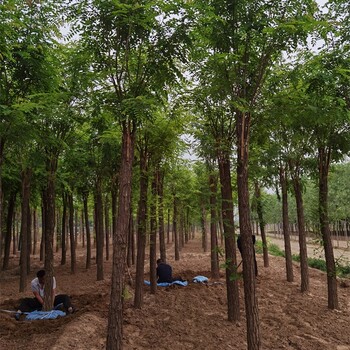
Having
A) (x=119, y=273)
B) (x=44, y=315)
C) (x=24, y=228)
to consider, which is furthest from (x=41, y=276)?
(x=119, y=273)

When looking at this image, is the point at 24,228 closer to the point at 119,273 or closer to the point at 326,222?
the point at 119,273

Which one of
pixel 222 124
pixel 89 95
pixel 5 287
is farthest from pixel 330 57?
pixel 5 287

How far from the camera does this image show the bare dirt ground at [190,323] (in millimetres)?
7000

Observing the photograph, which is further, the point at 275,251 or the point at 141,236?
the point at 275,251

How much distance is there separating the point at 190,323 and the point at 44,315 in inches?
144

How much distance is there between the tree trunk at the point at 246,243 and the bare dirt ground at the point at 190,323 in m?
1.77

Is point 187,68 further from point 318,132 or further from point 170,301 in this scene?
point 170,301

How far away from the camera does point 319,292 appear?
41.3 feet

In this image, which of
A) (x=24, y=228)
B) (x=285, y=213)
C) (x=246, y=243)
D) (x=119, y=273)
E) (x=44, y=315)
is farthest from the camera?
(x=285, y=213)

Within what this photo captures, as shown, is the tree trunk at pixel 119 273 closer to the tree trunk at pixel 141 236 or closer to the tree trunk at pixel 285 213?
the tree trunk at pixel 141 236

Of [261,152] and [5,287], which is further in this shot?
[5,287]

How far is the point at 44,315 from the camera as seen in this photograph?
851 cm

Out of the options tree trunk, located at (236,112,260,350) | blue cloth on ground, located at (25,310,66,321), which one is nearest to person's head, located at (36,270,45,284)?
blue cloth on ground, located at (25,310,66,321)

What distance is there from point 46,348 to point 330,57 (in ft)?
25.6
